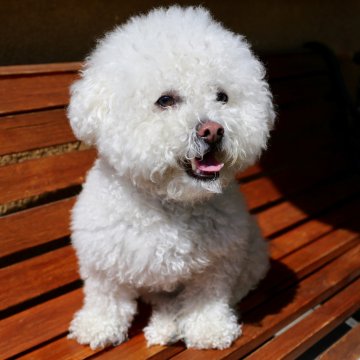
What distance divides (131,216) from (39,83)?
0.78 meters

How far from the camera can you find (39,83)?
1.96 meters

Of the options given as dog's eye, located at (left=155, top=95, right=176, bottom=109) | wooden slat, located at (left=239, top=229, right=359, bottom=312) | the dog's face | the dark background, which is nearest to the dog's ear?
the dog's face

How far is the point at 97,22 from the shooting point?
226 cm

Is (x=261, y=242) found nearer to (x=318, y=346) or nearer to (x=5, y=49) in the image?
(x=318, y=346)

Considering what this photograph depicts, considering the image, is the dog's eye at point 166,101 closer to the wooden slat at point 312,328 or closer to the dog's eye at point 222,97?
the dog's eye at point 222,97

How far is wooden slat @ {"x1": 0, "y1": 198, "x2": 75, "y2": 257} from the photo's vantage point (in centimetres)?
186

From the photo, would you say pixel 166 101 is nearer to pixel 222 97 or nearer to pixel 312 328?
pixel 222 97

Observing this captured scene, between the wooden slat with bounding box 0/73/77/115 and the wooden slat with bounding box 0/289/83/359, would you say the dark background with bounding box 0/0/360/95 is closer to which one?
the wooden slat with bounding box 0/73/77/115

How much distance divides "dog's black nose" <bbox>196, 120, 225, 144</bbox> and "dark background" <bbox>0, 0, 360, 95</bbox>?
1.11 meters

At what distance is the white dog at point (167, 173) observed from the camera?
137cm

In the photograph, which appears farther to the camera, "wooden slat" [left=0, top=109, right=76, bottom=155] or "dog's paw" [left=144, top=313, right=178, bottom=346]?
"wooden slat" [left=0, top=109, right=76, bottom=155]

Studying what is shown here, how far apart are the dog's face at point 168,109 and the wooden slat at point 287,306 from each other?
613 millimetres

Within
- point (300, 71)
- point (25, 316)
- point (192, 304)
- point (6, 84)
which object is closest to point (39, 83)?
point (6, 84)

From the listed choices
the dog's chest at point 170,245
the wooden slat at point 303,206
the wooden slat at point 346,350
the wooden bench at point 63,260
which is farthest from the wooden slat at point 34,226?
the wooden slat at point 346,350
